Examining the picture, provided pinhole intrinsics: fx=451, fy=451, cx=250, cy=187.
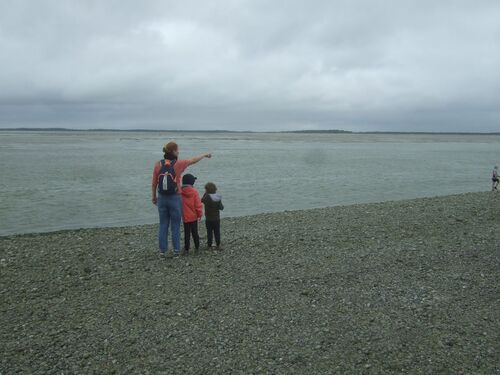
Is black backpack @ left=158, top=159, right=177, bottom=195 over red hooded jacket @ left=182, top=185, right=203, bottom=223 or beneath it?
over

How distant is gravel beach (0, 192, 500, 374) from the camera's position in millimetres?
5148

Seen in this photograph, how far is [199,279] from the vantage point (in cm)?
760

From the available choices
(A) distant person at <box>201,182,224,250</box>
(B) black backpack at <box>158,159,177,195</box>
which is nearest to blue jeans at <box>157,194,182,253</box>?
(B) black backpack at <box>158,159,177,195</box>

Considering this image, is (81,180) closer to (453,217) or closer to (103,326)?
(453,217)

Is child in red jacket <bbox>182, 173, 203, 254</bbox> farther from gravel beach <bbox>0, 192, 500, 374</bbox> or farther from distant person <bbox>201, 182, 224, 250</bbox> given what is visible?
gravel beach <bbox>0, 192, 500, 374</bbox>

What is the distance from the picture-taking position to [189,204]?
881 cm

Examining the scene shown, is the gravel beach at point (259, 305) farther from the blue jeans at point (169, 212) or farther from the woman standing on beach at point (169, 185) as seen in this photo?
the woman standing on beach at point (169, 185)

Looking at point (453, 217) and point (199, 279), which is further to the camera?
point (453, 217)

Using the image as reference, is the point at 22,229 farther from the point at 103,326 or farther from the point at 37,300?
the point at 103,326

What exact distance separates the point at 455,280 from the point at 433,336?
7.66 ft

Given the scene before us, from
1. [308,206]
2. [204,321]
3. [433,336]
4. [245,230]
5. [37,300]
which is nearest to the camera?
[433,336]

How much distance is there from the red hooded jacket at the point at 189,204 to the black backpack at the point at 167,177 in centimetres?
64

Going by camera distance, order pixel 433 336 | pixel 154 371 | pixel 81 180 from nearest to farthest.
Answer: pixel 154 371 < pixel 433 336 < pixel 81 180

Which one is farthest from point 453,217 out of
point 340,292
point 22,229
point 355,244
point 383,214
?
point 22,229
